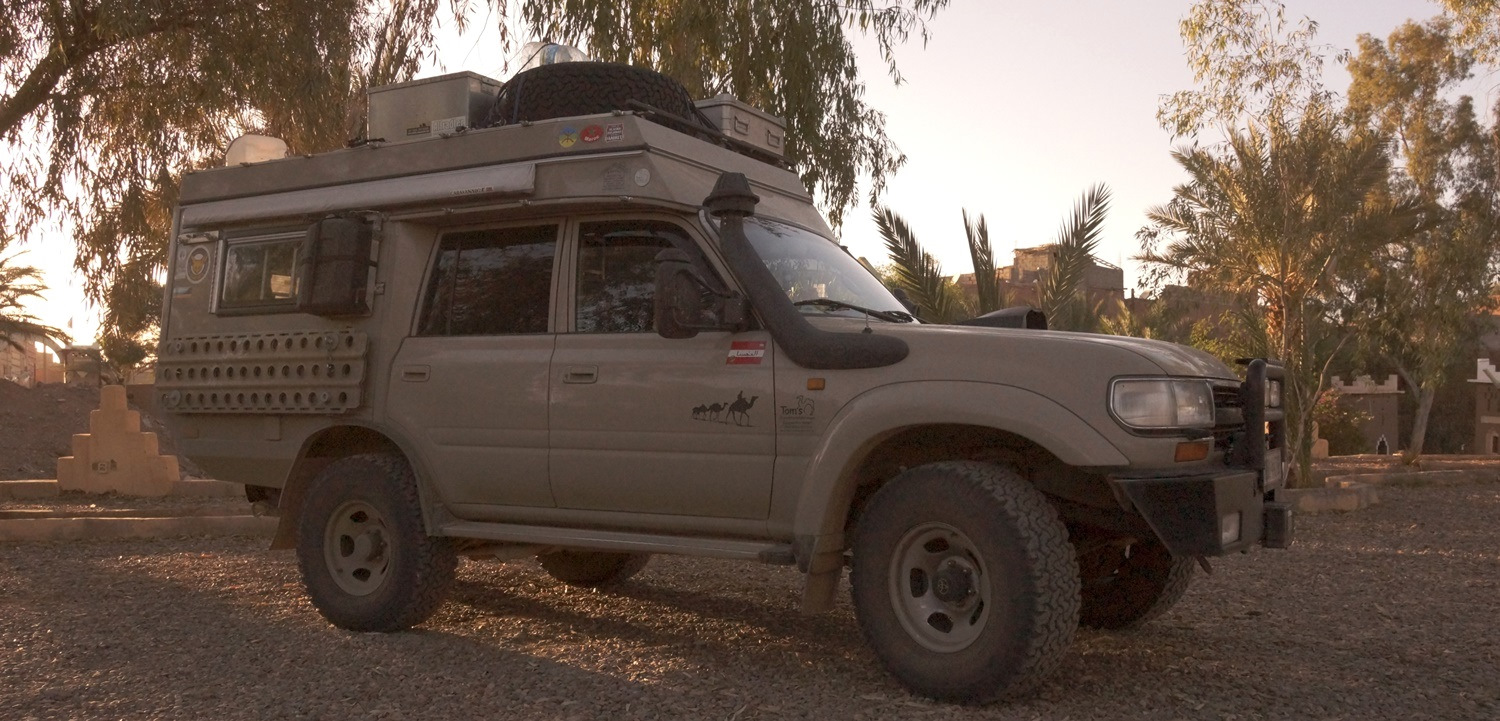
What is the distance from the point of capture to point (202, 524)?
34.1ft

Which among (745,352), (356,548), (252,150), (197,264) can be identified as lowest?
(356,548)

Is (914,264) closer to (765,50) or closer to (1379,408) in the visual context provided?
(765,50)

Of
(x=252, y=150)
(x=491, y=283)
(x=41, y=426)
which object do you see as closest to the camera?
(x=491, y=283)

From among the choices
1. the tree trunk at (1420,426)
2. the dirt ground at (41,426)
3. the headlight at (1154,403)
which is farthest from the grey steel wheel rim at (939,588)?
the tree trunk at (1420,426)

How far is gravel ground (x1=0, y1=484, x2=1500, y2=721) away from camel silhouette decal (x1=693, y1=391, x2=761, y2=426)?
42.2 inches

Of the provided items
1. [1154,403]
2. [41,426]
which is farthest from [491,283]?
[41,426]

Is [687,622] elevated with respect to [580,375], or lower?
lower

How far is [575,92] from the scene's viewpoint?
6.41 metres

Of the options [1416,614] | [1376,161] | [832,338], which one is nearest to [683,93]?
[832,338]

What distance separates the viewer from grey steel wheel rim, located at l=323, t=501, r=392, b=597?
6449 millimetres

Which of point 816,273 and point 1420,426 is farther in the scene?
point 1420,426

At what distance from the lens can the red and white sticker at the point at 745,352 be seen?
5.27 m

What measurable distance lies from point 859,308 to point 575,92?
6.24ft

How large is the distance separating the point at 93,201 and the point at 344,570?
889cm
